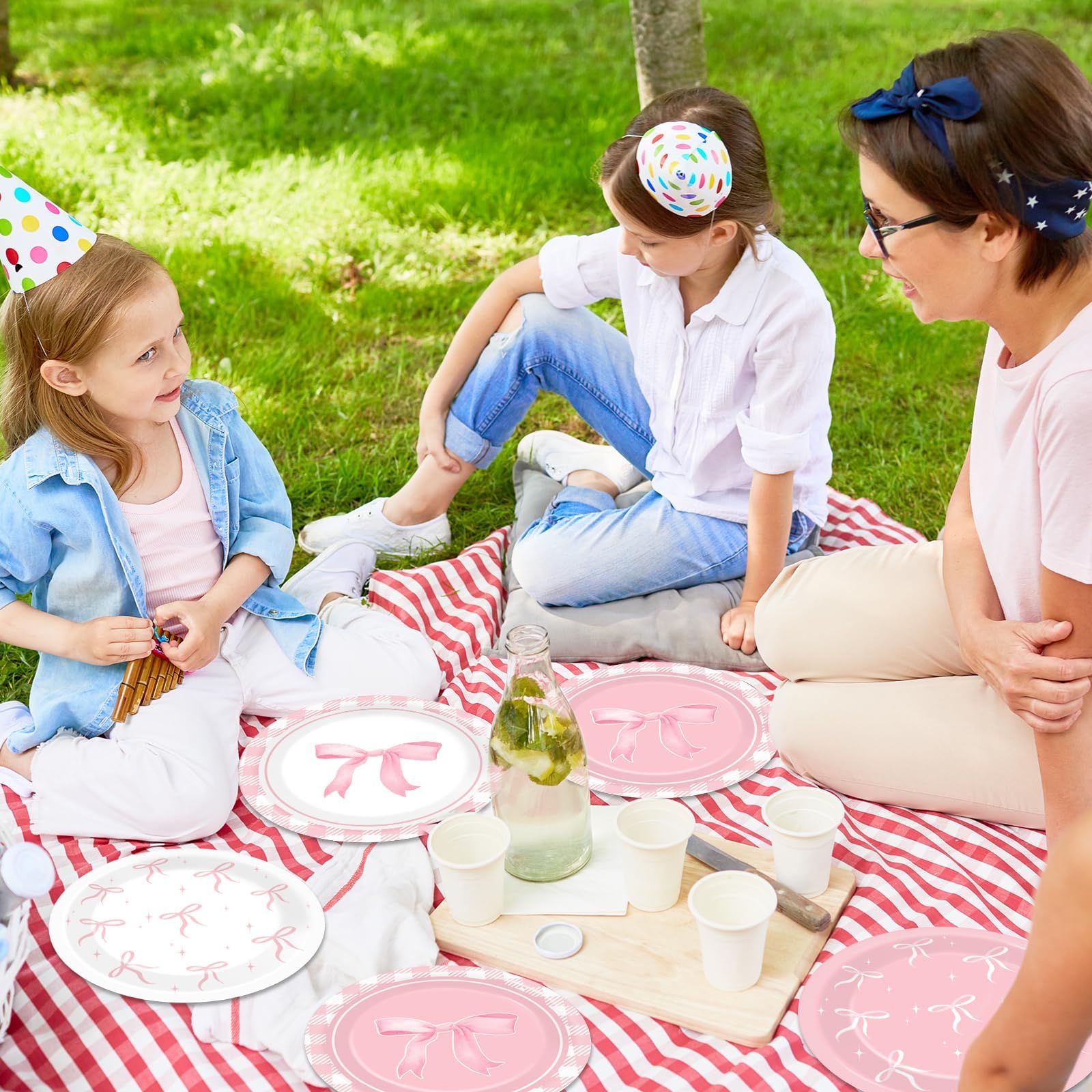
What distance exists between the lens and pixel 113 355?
2.52 metres

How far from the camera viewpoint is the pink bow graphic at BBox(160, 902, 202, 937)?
7.13 feet

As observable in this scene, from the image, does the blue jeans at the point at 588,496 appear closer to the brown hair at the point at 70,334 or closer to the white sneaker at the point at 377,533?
the white sneaker at the point at 377,533

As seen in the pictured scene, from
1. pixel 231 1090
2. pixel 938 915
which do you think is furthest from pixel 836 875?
pixel 231 1090

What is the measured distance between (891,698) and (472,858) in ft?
2.99

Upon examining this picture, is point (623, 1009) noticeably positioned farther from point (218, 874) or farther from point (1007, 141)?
point (1007, 141)

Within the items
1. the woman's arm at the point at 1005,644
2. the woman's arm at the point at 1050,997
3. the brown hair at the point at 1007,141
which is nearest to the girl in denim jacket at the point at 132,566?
the woman's arm at the point at 1005,644

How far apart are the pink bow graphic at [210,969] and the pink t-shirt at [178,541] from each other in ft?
2.75

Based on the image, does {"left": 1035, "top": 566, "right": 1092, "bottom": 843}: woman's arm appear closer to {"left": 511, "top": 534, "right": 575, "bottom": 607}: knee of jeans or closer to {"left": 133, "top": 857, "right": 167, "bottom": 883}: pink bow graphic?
{"left": 511, "top": 534, "right": 575, "bottom": 607}: knee of jeans

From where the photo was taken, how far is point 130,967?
208 centimetres

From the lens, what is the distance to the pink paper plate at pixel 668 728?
2564mm

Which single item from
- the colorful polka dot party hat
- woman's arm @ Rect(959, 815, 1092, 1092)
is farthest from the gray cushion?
woman's arm @ Rect(959, 815, 1092, 1092)

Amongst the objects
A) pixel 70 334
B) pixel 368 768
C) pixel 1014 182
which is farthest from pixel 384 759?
pixel 1014 182

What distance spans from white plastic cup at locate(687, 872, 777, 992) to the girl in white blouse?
1.08m

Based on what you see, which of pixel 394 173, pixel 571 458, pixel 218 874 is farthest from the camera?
pixel 394 173
